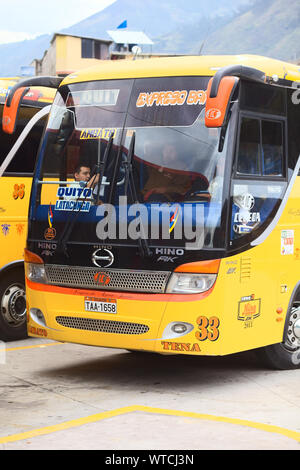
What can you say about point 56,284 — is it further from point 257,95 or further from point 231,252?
point 257,95

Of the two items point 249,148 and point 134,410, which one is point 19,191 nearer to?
point 249,148

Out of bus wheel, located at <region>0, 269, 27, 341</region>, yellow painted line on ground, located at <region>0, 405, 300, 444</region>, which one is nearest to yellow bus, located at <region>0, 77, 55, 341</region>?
bus wheel, located at <region>0, 269, 27, 341</region>

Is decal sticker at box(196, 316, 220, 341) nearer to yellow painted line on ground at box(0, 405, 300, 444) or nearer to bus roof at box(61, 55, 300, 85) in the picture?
yellow painted line on ground at box(0, 405, 300, 444)

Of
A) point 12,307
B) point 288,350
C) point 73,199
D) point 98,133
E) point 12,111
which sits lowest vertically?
point 12,307

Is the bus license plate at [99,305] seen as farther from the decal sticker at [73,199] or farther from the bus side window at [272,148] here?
the bus side window at [272,148]

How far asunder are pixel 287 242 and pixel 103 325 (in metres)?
2.09

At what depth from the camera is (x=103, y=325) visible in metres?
7.89

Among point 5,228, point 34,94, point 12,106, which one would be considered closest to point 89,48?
point 34,94

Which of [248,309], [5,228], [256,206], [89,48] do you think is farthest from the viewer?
[89,48]

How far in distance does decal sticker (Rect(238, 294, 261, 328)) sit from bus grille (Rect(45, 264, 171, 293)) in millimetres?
781

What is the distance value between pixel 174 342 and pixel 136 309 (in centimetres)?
46

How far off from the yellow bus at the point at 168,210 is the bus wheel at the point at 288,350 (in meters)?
0.04

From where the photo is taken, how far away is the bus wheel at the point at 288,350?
28.3 ft

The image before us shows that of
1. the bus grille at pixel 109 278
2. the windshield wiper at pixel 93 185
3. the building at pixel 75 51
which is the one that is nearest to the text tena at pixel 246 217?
the bus grille at pixel 109 278
